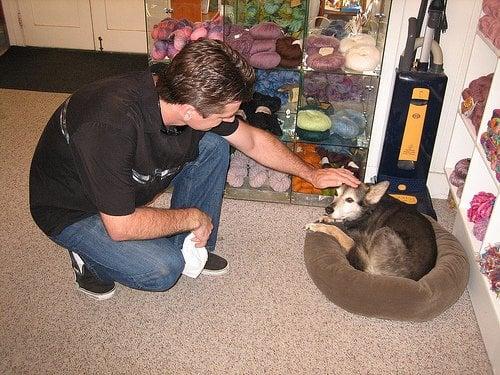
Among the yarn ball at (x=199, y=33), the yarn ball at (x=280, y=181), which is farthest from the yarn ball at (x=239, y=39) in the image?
the yarn ball at (x=280, y=181)

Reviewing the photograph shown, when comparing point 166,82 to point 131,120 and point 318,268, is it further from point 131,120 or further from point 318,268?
point 318,268

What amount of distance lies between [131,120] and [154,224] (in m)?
0.37

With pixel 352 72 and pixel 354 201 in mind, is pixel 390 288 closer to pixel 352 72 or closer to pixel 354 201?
pixel 354 201

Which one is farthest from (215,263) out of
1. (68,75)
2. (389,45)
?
(68,75)

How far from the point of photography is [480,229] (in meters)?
2.31

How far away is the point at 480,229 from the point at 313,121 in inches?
40.1

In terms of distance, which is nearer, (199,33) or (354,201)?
(354,201)

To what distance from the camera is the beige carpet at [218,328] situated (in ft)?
6.30

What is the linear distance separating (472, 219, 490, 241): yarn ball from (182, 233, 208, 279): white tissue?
1.24 meters

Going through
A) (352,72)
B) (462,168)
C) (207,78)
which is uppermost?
(207,78)

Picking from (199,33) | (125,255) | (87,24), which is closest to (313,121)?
(199,33)

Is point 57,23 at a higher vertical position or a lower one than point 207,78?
lower

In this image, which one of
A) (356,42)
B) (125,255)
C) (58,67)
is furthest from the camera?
(58,67)

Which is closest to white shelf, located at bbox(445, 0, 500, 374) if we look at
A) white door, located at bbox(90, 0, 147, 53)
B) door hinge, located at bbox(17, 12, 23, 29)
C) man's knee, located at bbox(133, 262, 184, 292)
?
man's knee, located at bbox(133, 262, 184, 292)
